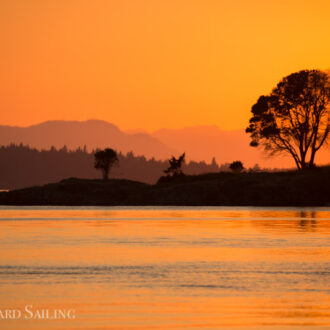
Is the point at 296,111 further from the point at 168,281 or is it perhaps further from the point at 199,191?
the point at 168,281

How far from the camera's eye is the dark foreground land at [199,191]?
140 meters

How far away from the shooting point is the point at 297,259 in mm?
38875

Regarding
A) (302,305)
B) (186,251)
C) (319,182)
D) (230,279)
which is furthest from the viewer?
(319,182)

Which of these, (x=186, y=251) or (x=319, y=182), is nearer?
(x=186, y=251)

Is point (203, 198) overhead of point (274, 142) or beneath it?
beneath

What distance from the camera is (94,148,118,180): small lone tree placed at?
548ft

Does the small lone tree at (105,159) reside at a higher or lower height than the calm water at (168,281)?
higher

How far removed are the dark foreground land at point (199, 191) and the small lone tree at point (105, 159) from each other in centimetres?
1195

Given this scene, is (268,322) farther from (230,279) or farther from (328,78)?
(328,78)

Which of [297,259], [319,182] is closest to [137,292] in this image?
[297,259]

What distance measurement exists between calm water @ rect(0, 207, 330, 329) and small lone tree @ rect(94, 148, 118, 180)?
114001 mm

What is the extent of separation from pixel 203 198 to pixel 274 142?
649 inches

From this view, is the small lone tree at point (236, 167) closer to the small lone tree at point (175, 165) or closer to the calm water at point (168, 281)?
the small lone tree at point (175, 165)

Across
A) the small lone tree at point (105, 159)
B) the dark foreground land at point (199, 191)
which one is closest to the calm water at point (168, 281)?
the dark foreground land at point (199, 191)
